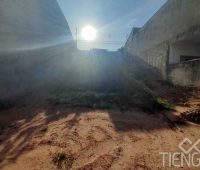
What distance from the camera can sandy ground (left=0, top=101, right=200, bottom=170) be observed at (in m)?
3.28

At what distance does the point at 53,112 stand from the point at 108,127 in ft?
8.04

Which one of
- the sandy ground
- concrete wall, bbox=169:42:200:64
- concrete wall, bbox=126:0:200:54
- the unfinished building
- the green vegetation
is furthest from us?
concrete wall, bbox=169:42:200:64

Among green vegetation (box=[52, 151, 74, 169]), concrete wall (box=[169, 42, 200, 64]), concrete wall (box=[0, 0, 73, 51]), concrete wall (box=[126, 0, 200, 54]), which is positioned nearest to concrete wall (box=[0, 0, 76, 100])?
concrete wall (box=[0, 0, 73, 51])

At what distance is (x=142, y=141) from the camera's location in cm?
407

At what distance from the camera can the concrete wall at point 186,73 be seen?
8398 millimetres

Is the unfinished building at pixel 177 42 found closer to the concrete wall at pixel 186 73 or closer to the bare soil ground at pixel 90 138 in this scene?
the concrete wall at pixel 186 73

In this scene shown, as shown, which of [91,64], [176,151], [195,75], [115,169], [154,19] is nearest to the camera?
[115,169]

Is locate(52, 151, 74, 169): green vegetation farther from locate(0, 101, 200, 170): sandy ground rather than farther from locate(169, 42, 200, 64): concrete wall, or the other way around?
locate(169, 42, 200, 64): concrete wall

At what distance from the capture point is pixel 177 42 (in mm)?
11164

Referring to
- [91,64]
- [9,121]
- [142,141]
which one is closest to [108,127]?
[142,141]

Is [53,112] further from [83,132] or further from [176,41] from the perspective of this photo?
[176,41]
